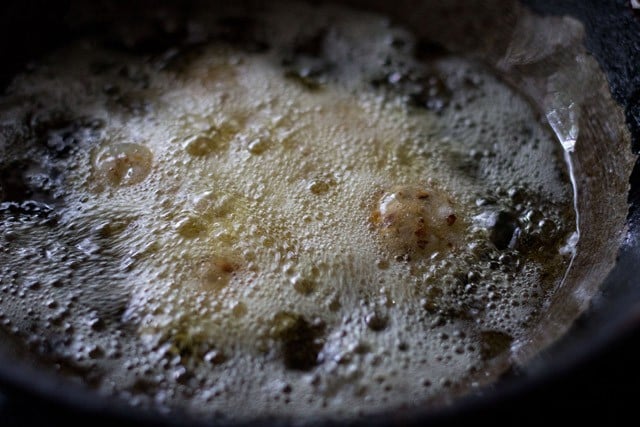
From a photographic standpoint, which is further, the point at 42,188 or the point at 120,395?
the point at 42,188

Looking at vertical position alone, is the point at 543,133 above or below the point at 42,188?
above

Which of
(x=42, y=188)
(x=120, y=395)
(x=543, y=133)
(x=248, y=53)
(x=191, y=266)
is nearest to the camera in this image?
(x=120, y=395)

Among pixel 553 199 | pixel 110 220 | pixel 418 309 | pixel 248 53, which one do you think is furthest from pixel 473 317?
pixel 248 53

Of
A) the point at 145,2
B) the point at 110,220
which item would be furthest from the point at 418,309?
the point at 145,2

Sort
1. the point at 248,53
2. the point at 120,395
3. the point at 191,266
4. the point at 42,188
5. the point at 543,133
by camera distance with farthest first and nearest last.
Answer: the point at 248,53
the point at 543,133
the point at 42,188
the point at 191,266
the point at 120,395

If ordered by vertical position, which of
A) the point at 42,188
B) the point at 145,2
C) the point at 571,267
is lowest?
the point at 42,188

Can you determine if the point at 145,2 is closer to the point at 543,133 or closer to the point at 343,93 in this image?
the point at 343,93
